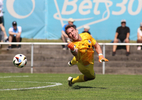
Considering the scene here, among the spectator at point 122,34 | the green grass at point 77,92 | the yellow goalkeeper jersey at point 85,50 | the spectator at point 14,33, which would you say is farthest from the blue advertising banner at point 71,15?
the yellow goalkeeper jersey at point 85,50

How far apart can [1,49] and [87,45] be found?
9687 mm

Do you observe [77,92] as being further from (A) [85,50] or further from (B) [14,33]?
(B) [14,33]

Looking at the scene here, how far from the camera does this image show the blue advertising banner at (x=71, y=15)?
54.9ft

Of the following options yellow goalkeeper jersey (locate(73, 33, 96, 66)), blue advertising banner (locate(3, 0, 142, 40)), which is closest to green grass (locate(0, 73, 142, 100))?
yellow goalkeeper jersey (locate(73, 33, 96, 66))

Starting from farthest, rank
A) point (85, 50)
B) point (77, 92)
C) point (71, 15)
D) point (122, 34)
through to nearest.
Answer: point (71, 15)
point (122, 34)
point (85, 50)
point (77, 92)

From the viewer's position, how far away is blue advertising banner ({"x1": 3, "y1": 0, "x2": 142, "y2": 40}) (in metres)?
16.7

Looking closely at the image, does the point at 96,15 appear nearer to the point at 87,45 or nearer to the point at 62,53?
the point at 62,53

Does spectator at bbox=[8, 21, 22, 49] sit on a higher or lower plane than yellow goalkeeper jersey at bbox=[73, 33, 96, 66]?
higher

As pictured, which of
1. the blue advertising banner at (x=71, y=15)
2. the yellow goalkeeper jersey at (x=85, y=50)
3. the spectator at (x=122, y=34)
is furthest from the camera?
the blue advertising banner at (x=71, y=15)

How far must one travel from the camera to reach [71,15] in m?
16.7

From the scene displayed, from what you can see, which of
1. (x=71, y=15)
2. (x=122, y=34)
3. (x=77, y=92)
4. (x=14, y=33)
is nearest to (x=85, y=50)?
(x=77, y=92)

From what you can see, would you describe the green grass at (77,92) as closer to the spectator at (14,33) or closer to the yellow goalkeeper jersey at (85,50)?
the yellow goalkeeper jersey at (85,50)

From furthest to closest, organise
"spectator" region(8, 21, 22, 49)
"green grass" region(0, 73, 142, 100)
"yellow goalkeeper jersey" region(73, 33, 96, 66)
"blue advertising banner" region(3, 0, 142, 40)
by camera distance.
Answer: "blue advertising banner" region(3, 0, 142, 40) < "spectator" region(8, 21, 22, 49) < "yellow goalkeeper jersey" region(73, 33, 96, 66) < "green grass" region(0, 73, 142, 100)

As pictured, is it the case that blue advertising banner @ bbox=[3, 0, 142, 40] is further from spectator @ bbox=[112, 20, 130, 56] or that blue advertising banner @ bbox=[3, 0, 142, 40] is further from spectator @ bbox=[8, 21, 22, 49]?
spectator @ bbox=[112, 20, 130, 56]
